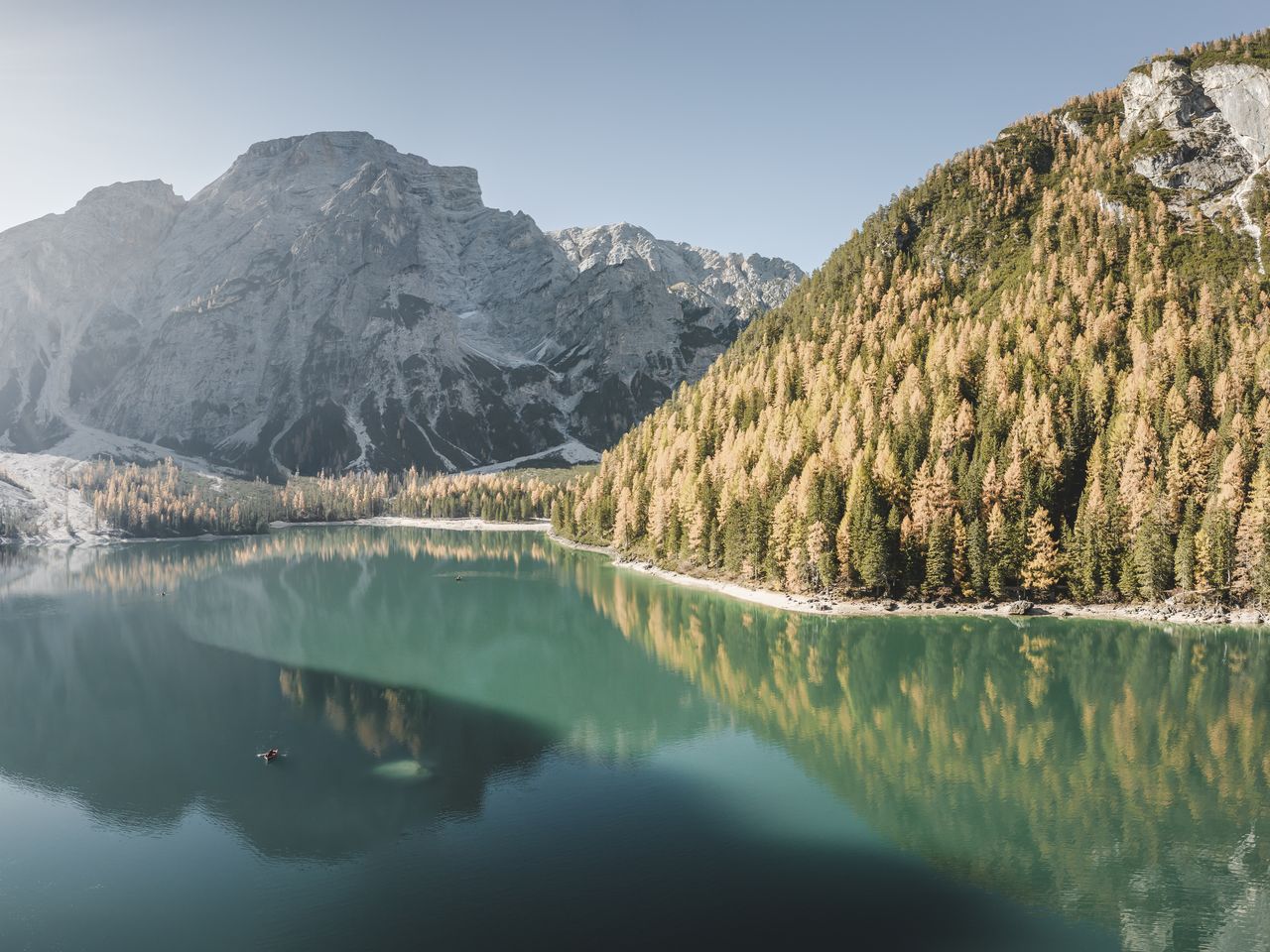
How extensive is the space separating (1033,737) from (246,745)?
200 feet

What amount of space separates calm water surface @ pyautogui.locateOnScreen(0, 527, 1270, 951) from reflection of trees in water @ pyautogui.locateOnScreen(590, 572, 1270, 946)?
29 centimetres

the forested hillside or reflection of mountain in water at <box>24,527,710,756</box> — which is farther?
the forested hillside

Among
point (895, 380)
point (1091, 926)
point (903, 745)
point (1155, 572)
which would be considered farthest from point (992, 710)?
point (895, 380)

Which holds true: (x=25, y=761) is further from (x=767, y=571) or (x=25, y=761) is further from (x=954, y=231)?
(x=954, y=231)

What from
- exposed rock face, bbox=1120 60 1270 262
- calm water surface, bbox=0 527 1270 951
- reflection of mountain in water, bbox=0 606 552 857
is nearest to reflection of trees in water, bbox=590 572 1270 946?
calm water surface, bbox=0 527 1270 951

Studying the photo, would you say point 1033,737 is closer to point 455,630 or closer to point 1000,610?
point 1000,610

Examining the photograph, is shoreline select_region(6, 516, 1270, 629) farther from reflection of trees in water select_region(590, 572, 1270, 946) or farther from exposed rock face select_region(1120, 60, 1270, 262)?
exposed rock face select_region(1120, 60, 1270, 262)

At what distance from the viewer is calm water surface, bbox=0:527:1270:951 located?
36.5m

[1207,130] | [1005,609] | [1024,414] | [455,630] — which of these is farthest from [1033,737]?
[1207,130]

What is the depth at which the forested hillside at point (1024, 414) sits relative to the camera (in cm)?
10300

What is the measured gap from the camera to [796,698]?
7262cm

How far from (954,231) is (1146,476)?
365ft

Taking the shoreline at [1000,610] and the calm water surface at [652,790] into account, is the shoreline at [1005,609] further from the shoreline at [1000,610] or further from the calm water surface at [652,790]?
the calm water surface at [652,790]

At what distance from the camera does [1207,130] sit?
7165 inches
